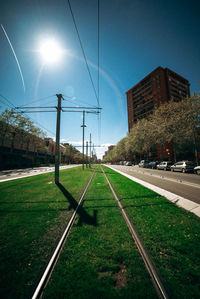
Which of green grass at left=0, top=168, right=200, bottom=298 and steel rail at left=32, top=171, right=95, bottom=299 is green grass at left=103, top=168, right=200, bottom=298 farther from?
steel rail at left=32, top=171, right=95, bottom=299

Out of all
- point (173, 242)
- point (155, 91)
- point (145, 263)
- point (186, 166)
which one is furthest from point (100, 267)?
point (155, 91)

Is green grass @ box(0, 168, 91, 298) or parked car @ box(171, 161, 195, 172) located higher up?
parked car @ box(171, 161, 195, 172)

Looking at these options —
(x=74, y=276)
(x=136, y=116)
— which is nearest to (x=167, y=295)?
(x=74, y=276)

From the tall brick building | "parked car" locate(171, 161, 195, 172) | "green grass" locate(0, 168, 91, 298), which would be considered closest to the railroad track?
"green grass" locate(0, 168, 91, 298)

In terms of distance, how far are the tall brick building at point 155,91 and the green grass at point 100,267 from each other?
5784 centimetres

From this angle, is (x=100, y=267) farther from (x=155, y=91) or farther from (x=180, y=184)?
(x=155, y=91)

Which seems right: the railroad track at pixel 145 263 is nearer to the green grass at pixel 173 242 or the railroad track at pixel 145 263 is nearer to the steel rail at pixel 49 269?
the steel rail at pixel 49 269

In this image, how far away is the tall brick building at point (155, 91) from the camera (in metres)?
56.3

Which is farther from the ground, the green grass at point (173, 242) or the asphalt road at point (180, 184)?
the green grass at point (173, 242)

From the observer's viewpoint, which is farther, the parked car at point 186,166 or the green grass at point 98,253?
the parked car at point 186,166

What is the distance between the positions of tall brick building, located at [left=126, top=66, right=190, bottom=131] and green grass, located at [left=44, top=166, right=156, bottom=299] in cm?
5784

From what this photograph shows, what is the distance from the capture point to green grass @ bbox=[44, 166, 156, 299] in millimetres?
1573

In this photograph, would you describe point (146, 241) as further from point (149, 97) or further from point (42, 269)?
point (149, 97)

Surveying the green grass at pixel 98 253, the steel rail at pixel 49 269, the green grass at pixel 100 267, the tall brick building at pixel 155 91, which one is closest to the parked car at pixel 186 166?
the green grass at pixel 98 253
